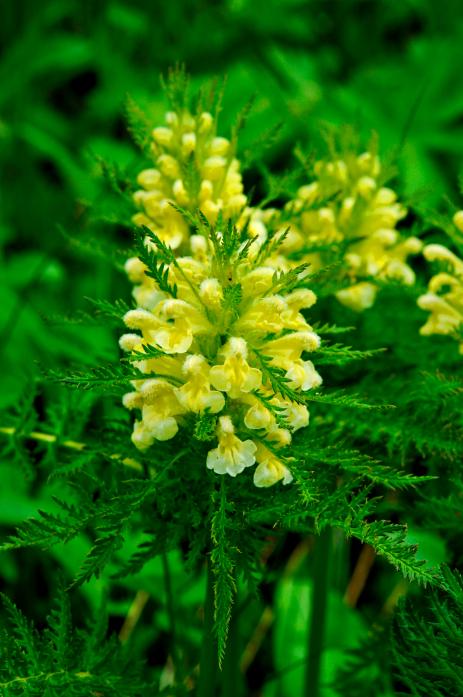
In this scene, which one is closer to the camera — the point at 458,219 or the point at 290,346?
the point at 290,346

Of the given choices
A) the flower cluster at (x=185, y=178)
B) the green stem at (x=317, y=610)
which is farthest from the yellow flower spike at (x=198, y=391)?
the green stem at (x=317, y=610)

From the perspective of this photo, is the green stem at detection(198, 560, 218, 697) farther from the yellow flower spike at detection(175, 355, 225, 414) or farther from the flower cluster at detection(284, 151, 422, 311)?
the flower cluster at detection(284, 151, 422, 311)

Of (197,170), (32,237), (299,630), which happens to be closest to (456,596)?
(197,170)

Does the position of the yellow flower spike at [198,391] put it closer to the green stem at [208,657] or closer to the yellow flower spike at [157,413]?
the yellow flower spike at [157,413]

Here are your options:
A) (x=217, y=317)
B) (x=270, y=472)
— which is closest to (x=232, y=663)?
(x=270, y=472)

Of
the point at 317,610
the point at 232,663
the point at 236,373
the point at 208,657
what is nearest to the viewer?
the point at 236,373

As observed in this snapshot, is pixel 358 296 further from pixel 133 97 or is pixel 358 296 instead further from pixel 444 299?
pixel 133 97
